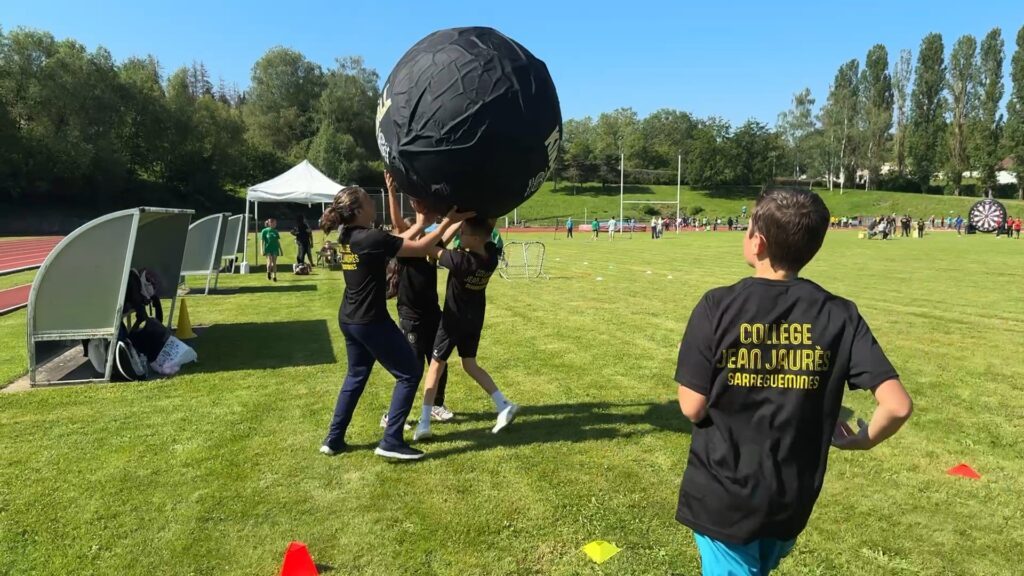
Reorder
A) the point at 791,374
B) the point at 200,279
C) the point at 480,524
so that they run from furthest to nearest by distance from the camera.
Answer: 1. the point at 200,279
2. the point at 480,524
3. the point at 791,374

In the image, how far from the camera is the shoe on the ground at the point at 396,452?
4.30 m

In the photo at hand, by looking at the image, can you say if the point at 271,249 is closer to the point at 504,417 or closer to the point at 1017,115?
the point at 504,417

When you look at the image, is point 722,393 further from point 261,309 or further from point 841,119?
point 841,119

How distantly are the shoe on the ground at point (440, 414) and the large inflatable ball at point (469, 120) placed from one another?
2462 millimetres

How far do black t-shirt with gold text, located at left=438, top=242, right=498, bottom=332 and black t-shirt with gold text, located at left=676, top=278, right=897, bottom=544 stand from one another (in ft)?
8.69

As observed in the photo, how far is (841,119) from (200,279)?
314 feet

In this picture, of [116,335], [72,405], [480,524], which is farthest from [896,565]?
[116,335]


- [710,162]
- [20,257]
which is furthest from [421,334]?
[710,162]

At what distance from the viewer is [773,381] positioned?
6.25 ft

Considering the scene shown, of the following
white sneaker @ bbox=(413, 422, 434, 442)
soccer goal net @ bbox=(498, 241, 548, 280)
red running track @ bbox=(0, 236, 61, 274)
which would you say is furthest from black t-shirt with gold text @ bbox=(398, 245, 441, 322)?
red running track @ bbox=(0, 236, 61, 274)

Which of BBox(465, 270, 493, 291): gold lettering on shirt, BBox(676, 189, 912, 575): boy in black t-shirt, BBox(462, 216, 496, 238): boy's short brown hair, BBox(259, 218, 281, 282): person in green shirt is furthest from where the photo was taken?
BBox(259, 218, 281, 282): person in green shirt

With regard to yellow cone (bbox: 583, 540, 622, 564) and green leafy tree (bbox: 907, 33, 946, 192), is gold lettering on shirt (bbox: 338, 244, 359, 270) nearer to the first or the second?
yellow cone (bbox: 583, 540, 622, 564)

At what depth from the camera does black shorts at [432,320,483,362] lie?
4824 millimetres

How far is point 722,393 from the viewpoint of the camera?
195cm
